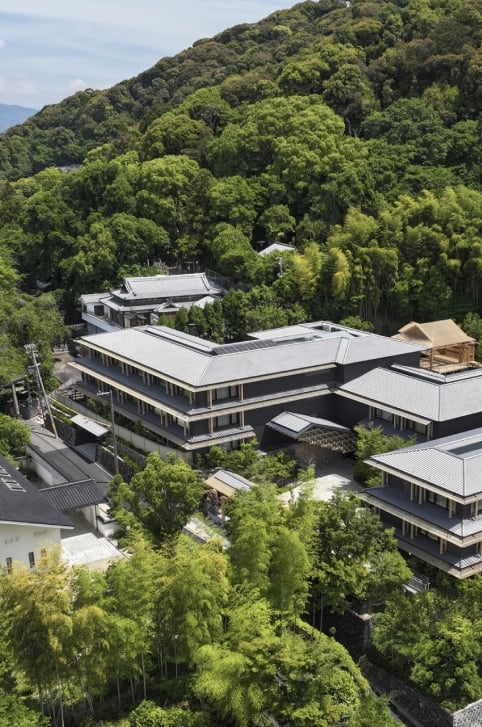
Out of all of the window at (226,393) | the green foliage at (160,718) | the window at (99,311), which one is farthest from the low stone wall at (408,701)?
the window at (99,311)

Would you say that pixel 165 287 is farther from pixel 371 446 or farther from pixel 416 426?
pixel 371 446

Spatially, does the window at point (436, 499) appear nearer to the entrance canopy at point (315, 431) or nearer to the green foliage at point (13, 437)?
the entrance canopy at point (315, 431)

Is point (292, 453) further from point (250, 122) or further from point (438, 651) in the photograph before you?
point (250, 122)

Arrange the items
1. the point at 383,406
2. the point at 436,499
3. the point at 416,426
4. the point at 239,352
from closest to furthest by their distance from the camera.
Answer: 1. the point at 436,499
2. the point at 416,426
3. the point at 383,406
4. the point at 239,352

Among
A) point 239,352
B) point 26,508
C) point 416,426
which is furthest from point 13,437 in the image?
point 416,426

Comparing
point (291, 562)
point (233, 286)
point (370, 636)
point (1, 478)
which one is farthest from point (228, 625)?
point (233, 286)

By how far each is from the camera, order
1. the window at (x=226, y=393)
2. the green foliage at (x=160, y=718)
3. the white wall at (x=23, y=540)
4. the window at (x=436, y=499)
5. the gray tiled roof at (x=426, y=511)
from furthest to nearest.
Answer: the window at (x=226, y=393) < the window at (x=436, y=499) < the white wall at (x=23, y=540) < the gray tiled roof at (x=426, y=511) < the green foliage at (x=160, y=718)

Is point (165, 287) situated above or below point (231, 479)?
above

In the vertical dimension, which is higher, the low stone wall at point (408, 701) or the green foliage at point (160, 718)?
the green foliage at point (160, 718)
